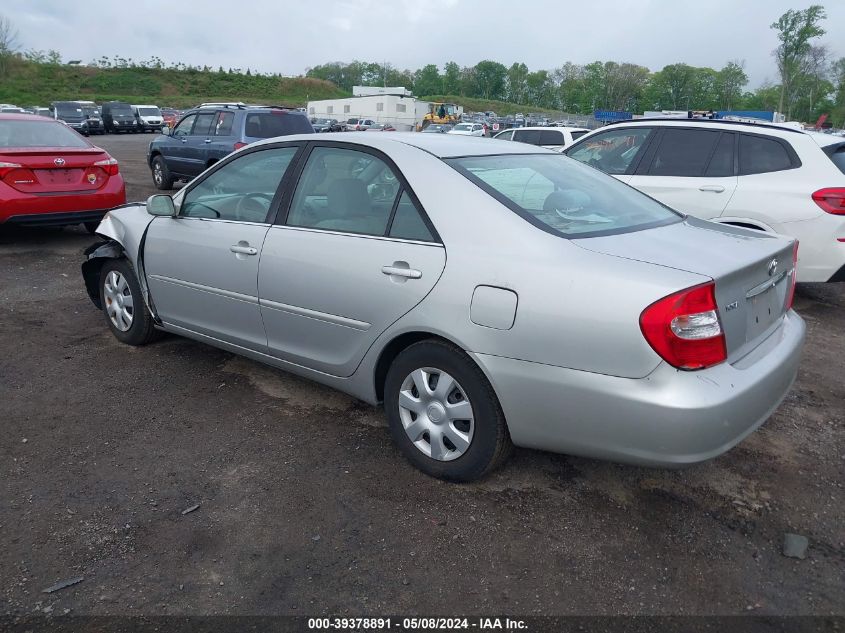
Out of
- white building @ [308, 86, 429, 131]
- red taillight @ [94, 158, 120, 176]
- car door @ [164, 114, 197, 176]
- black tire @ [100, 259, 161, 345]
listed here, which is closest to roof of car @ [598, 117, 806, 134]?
black tire @ [100, 259, 161, 345]

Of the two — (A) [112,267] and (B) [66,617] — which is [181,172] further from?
(B) [66,617]

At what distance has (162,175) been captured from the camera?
13.6 meters

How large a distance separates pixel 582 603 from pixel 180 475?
196 cm

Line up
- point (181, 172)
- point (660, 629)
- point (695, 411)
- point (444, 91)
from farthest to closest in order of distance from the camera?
point (444, 91) → point (181, 172) → point (695, 411) → point (660, 629)

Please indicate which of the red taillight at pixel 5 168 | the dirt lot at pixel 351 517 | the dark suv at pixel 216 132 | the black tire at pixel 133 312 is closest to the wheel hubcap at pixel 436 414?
the dirt lot at pixel 351 517

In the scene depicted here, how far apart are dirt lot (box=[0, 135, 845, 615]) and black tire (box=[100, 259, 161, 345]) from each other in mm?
578

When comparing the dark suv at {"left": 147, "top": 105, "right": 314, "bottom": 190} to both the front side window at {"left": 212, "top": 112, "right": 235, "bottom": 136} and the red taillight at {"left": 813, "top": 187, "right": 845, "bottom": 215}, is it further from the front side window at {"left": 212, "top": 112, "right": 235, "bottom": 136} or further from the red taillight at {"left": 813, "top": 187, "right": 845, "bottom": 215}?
the red taillight at {"left": 813, "top": 187, "right": 845, "bottom": 215}

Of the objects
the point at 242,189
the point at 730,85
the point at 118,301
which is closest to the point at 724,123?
the point at 242,189

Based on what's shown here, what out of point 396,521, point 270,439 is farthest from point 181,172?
point 396,521

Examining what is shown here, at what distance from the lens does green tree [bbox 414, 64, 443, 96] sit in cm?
13988

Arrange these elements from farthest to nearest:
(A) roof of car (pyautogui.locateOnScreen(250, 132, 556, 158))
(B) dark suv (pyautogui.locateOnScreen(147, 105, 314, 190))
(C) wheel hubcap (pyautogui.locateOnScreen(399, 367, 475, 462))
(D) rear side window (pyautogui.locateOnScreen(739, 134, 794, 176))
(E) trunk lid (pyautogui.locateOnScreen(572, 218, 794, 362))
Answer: (B) dark suv (pyautogui.locateOnScreen(147, 105, 314, 190)) → (D) rear side window (pyautogui.locateOnScreen(739, 134, 794, 176)) → (A) roof of car (pyautogui.locateOnScreen(250, 132, 556, 158)) → (C) wheel hubcap (pyautogui.locateOnScreen(399, 367, 475, 462)) → (E) trunk lid (pyautogui.locateOnScreen(572, 218, 794, 362))

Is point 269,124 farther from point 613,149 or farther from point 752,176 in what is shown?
point 752,176

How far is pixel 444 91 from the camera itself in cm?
13925

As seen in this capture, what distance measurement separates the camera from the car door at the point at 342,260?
3131 mm
